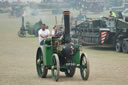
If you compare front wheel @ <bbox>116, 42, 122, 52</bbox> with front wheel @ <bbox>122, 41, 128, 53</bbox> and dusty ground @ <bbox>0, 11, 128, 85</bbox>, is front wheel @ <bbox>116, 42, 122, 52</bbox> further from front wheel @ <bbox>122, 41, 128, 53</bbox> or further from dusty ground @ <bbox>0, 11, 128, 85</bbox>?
dusty ground @ <bbox>0, 11, 128, 85</bbox>

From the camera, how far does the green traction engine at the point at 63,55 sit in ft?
42.5

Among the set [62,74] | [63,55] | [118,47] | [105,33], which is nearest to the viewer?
[63,55]

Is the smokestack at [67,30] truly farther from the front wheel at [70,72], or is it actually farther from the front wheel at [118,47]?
the front wheel at [118,47]

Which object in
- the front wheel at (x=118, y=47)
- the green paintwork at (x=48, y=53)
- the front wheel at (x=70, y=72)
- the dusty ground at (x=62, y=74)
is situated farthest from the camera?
the front wheel at (x=118, y=47)

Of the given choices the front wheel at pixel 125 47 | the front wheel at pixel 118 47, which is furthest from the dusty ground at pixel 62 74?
the front wheel at pixel 118 47

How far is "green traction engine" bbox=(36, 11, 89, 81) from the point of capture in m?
13.0

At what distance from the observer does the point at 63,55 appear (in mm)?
13188

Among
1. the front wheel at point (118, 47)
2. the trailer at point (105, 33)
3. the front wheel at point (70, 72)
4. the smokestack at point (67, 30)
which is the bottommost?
the front wheel at point (118, 47)

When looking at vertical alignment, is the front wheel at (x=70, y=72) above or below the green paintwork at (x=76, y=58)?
below

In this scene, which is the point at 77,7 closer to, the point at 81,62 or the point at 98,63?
the point at 98,63

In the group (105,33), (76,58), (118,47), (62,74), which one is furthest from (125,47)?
(76,58)

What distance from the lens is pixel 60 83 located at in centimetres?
1257

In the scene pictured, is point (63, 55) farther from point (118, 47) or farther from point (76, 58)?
point (118, 47)

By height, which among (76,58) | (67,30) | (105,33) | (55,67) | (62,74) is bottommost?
(105,33)
